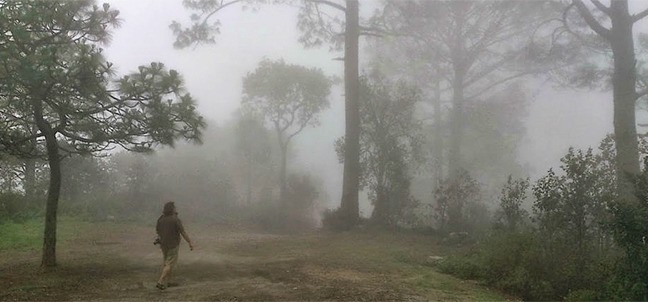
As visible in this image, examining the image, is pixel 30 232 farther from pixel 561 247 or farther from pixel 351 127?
pixel 561 247

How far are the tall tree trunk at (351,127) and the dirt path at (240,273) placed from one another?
3.21m

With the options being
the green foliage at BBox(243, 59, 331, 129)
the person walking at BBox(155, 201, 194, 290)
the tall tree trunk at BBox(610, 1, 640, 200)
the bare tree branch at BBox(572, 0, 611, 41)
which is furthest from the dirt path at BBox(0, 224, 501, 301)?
the green foliage at BBox(243, 59, 331, 129)

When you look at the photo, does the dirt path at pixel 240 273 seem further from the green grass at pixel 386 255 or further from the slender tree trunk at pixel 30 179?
the slender tree trunk at pixel 30 179

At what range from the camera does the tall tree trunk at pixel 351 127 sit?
17438 mm

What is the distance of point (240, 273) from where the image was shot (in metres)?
9.34

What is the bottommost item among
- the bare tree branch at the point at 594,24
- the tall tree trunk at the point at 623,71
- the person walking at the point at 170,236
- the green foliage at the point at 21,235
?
the green foliage at the point at 21,235

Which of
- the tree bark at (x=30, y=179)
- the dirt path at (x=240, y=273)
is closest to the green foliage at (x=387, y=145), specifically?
the dirt path at (x=240, y=273)

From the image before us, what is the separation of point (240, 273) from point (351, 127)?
30.8 ft

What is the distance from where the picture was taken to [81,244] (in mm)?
13117

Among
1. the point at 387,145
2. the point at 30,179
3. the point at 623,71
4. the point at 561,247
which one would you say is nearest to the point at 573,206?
the point at 561,247

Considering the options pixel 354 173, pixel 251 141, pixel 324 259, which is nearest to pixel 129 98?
pixel 324 259

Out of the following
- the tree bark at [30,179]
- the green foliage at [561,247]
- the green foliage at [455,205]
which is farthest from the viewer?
the tree bark at [30,179]

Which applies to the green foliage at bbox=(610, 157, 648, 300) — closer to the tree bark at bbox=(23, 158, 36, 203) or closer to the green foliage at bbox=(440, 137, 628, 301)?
the green foliage at bbox=(440, 137, 628, 301)

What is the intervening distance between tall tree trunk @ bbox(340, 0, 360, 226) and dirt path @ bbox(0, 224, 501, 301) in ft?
10.5
